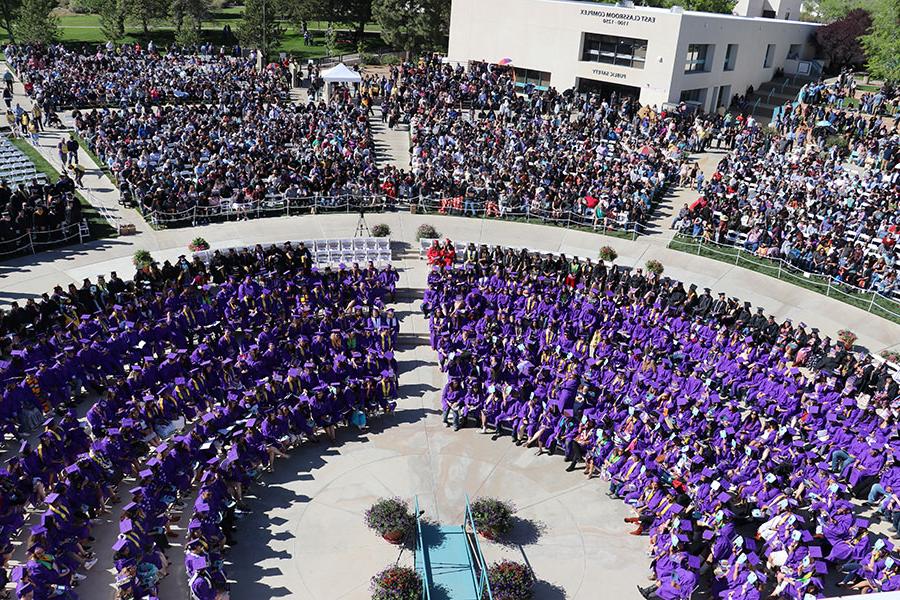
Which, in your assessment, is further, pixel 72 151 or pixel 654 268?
pixel 72 151

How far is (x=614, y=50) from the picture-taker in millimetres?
51062

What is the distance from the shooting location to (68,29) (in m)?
81.8

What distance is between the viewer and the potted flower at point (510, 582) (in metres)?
14.1

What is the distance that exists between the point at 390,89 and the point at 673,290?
29.5 metres

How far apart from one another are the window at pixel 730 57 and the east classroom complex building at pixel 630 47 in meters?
0.09

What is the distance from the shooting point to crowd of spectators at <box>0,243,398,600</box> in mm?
14578

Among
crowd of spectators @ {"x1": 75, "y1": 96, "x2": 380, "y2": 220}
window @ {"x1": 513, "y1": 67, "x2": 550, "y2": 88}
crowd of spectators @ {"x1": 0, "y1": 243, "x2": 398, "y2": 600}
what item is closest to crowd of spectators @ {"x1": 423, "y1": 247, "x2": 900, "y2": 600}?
crowd of spectators @ {"x1": 0, "y1": 243, "x2": 398, "y2": 600}

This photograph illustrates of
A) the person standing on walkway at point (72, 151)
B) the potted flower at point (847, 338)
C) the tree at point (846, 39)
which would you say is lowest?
the potted flower at point (847, 338)

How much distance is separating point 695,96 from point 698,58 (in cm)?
244

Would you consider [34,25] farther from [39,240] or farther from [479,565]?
[479,565]

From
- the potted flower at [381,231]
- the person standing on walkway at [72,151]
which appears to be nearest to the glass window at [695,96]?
the potted flower at [381,231]

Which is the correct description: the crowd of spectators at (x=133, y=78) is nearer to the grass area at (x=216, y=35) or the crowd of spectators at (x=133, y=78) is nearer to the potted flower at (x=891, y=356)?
the grass area at (x=216, y=35)

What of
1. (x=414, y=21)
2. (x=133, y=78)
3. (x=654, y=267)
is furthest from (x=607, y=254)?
(x=414, y=21)

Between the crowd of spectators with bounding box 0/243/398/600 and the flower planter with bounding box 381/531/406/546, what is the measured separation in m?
3.07
